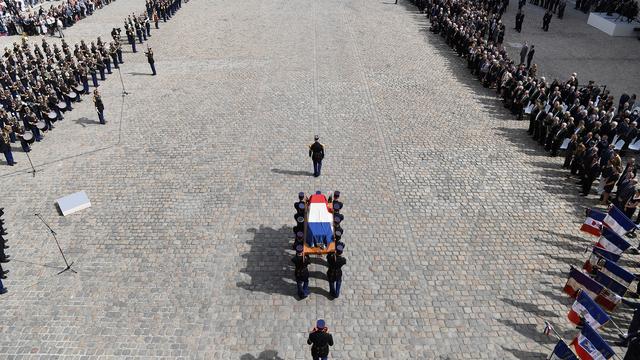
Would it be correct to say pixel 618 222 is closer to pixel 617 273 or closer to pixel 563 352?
pixel 617 273

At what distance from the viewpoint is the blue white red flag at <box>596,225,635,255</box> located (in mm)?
10609

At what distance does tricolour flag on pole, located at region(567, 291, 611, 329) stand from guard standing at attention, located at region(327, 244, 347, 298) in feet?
16.4

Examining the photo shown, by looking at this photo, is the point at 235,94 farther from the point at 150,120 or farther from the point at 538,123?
the point at 538,123

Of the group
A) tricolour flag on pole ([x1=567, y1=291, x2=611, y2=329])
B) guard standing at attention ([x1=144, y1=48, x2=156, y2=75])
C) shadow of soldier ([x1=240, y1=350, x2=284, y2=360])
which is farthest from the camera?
guard standing at attention ([x1=144, y1=48, x2=156, y2=75])

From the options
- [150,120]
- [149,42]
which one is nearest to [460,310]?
[150,120]

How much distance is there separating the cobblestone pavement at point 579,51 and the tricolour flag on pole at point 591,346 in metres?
17.4

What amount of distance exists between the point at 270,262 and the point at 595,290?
766cm

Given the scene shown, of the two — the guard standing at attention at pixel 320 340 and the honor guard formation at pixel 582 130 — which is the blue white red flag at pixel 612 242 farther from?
the guard standing at attention at pixel 320 340

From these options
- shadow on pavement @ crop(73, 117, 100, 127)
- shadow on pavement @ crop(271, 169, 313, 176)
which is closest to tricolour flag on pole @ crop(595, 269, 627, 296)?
shadow on pavement @ crop(271, 169, 313, 176)

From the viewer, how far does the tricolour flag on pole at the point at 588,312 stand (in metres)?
8.77

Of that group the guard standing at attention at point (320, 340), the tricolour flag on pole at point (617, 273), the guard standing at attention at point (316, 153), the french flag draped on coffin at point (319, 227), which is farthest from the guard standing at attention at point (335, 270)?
the tricolour flag on pole at point (617, 273)

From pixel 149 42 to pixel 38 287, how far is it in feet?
71.5

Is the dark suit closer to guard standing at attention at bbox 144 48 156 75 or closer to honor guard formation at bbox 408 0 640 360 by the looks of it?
honor guard formation at bbox 408 0 640 360

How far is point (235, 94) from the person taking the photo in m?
21.0
